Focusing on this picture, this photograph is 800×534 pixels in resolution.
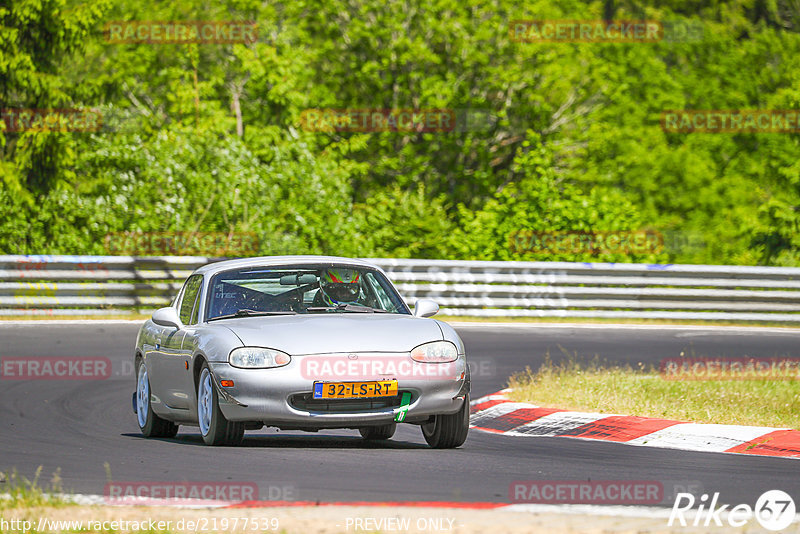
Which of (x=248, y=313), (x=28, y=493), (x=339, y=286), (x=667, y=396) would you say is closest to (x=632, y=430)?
(x=667, y=396)

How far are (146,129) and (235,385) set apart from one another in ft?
75.2

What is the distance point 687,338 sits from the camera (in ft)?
65.6

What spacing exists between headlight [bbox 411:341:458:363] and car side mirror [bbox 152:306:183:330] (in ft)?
6.57

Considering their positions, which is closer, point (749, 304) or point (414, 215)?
point (749, 304)

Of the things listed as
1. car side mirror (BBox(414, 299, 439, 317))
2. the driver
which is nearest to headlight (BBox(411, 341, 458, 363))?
car side mirror (BBox(414, 299, 439, 317))

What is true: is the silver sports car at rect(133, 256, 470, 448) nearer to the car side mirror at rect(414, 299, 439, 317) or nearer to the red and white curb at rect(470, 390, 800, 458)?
the car side mirror at rect(414, 299, 439, 317)

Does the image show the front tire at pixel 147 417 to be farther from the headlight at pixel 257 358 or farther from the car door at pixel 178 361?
the headlight at pixel 257 358

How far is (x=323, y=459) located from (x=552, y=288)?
13984 mm

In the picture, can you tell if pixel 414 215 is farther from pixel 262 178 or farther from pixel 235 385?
pixel 235 385

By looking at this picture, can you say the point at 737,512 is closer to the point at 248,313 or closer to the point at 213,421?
the point at 213,421

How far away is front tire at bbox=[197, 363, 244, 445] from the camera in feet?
28.8

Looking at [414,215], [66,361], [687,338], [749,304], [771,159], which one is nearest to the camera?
[66,361]

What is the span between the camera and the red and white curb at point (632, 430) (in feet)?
31.2

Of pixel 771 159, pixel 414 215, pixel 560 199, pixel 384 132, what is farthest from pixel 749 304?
pixel 771 159
